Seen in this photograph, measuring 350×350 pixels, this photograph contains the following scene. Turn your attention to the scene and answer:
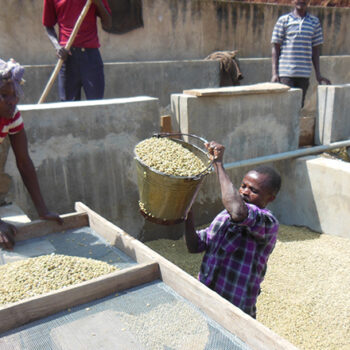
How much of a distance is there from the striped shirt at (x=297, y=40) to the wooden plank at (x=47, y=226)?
3724mm

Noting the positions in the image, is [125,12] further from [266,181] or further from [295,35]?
[266,181]

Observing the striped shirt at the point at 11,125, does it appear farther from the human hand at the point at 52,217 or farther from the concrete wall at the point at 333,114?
the concrete wall at the point at 333,114

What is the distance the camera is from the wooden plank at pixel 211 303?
4.11 ft

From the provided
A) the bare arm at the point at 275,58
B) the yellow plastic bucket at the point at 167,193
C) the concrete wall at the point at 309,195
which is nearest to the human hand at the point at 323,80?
the bare arm at the point at 275,58

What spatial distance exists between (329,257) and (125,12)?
17.6ft

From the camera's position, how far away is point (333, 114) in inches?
206

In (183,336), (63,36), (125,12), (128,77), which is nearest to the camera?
(183,336)

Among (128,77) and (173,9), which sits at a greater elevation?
(173,9)

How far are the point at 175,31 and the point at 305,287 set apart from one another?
5.67 meters

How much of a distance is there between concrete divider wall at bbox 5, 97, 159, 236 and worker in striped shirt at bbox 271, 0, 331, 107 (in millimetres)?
2299

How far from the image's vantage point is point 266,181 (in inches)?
76.2

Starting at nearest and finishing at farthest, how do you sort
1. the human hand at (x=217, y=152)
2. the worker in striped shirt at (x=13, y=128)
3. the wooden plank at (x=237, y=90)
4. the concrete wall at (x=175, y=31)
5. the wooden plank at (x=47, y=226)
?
the human hand at (x=217, y=152) < the worker in striped shirt at (x=13, y=128) < the wooden plank at (x=47, y=226) < the wooden plank at (x=237, y=90) < the concrete wall at (x=175, y=31)

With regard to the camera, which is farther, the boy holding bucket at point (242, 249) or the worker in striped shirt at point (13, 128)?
the worker in striped shirt at point (13, 128)

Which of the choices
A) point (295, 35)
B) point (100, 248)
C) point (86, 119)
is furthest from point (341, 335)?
point (295, 35)
